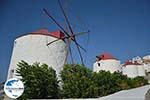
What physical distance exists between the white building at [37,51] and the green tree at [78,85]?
3885 mm

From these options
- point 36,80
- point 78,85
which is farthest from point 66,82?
point 36,80

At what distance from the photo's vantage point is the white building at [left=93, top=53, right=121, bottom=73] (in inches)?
1448

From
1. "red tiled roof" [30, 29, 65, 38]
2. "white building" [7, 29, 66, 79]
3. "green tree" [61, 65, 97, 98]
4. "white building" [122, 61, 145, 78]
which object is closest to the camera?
"green tree" [61, 65, 97, 98]

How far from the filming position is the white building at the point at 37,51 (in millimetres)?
17703

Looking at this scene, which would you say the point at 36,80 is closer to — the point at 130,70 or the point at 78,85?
the point at 78,85

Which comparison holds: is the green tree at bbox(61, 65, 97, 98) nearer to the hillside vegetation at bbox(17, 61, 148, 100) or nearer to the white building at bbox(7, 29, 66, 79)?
the hillside vegetation at bbox(17, 61, 148, 100)

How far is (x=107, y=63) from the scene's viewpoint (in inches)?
1474

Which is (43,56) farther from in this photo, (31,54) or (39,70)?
(39,70)

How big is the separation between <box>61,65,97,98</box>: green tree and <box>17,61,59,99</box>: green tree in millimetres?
1047

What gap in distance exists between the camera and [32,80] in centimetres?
1194

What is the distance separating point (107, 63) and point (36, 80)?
26845 millimetres

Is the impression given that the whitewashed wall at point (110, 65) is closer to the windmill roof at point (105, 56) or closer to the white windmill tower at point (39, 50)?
the windmill roof at point (105, 56)

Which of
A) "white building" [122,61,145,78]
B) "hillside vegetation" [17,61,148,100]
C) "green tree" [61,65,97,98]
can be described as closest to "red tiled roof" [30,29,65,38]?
"hillside vegetation" [17,61,148,100]

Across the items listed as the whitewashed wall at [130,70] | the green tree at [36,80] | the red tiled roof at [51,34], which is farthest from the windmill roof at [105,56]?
the green tree at [36,80]
